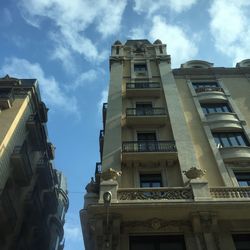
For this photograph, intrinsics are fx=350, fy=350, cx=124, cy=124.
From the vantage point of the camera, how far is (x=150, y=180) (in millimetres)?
17531

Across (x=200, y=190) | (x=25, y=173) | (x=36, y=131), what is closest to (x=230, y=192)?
(x=200, y=190)

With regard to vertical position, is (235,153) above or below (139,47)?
below

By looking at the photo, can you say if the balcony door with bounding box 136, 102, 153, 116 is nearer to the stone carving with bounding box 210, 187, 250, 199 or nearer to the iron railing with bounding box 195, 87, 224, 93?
the iron railing with bounding box 195, 87, 224, 93

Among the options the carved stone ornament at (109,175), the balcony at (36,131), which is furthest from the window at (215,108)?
the balcony at (36,131)

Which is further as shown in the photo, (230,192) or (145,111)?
(145,111)

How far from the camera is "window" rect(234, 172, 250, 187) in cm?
1708

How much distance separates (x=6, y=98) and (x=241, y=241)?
63.4 ft

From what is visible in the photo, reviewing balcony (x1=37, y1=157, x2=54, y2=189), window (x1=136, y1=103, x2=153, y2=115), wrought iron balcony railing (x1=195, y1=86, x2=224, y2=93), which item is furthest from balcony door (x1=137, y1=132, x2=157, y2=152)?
balcony (x1=37, y1=157, x2=54, y2=189)

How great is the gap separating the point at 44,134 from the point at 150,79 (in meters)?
11.3

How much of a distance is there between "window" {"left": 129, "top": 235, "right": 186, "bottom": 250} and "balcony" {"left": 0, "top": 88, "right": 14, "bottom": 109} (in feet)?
52.1

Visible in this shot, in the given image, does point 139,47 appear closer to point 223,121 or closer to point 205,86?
point 205,86

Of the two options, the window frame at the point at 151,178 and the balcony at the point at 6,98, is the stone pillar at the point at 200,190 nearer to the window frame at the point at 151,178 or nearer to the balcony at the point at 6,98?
the window frame at the point at 151,178

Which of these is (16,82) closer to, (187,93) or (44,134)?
(44,134)

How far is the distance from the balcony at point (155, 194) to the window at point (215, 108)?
887 centimetres
